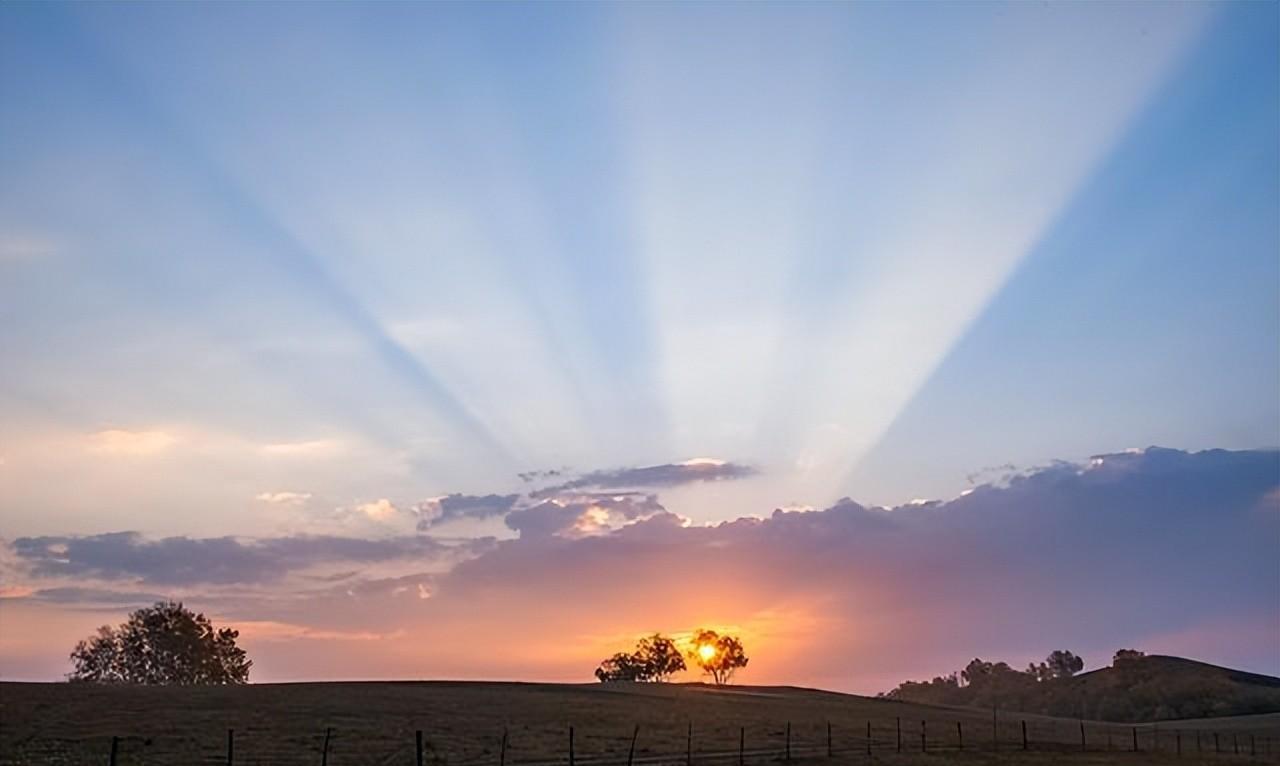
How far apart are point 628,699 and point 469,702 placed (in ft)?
66.0

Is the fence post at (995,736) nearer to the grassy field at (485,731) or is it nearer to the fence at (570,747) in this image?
the fence at (570,747)

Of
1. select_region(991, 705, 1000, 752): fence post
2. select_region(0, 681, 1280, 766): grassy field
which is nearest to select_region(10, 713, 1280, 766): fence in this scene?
select_region(0, 681, 1280, 766): grassy field

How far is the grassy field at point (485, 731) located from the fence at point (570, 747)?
130 millimetres

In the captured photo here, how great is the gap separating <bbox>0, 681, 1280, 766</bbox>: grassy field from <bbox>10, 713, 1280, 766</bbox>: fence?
13 cm

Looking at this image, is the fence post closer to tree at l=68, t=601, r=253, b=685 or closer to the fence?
the fence

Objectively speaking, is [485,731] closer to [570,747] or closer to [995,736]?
[570,747]

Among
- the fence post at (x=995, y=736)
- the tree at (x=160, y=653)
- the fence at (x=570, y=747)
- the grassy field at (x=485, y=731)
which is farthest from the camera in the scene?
the tree at (x=160, y=653)

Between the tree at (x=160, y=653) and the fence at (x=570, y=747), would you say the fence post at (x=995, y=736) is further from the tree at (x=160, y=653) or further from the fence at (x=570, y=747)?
the tree at (x=160, y=653)

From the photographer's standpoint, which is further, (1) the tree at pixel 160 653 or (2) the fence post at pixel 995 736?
(1) the tree at pixel 160 653

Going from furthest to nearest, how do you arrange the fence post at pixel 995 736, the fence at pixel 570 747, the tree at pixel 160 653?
the tree at pixel 160 653 < the fence post at pixel 995 736 < the fence at pixel 570 747

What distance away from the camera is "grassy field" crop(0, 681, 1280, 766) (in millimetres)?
54062

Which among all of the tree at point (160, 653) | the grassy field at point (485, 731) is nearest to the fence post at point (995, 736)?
the grassy field at point (485, 731)

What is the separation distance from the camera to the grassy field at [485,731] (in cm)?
5406

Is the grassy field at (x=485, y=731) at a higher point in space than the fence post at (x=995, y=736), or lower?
higher
